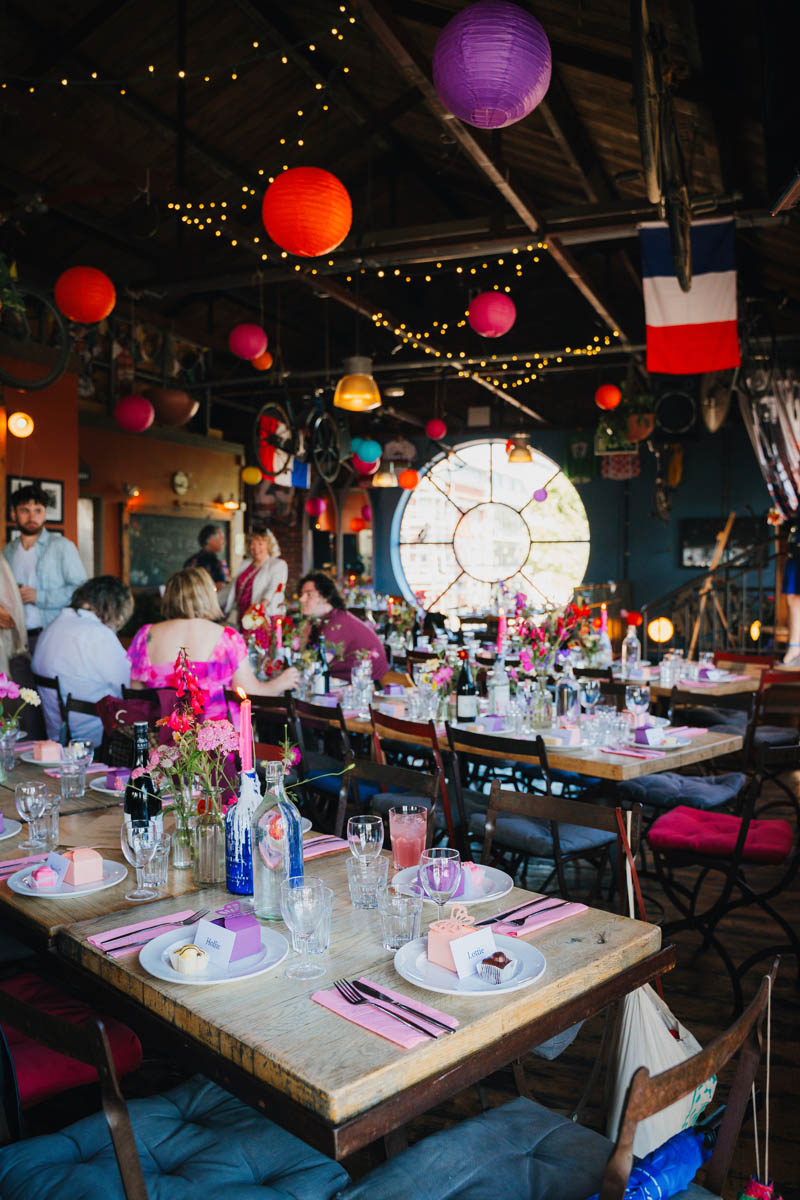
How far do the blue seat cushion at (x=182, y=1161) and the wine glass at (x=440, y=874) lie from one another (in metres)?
0.49

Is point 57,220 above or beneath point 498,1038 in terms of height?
above

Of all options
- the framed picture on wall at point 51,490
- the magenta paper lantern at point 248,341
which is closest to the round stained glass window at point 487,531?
the framed picture on wall at point 51,490

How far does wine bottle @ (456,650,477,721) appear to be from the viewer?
13.4 ft

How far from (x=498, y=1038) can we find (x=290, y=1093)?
13.4 inches

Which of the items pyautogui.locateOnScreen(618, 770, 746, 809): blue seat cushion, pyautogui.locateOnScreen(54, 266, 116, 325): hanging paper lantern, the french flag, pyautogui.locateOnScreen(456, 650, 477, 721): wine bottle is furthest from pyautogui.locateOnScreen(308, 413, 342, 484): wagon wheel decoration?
pyautogui.locateOnScreen(618, 770, 746, 809): blue seat cushion

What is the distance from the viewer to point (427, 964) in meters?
1.56

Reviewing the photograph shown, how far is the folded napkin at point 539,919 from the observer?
1710 millimetres

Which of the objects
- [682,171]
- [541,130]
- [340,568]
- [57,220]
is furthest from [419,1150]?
[340,568]

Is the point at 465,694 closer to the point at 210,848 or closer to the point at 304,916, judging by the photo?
the point at 210,848

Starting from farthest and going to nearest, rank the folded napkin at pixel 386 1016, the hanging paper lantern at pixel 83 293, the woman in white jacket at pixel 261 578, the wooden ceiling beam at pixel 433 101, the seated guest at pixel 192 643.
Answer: the woman in white jacket at pixel 261 578, the hanging paper lantern at pixel 83 293, the wooden ceiling beam at pixel 433 101, the seated guest at pixel 192 643, the folded napkin at pixel 386 1016

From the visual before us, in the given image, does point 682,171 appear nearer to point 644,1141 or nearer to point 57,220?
point 644,1141

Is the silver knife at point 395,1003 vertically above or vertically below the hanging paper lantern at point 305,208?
below

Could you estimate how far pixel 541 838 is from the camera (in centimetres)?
321

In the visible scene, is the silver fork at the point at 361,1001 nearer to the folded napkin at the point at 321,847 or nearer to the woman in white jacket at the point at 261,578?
the folded napkin at the point at 321,847
